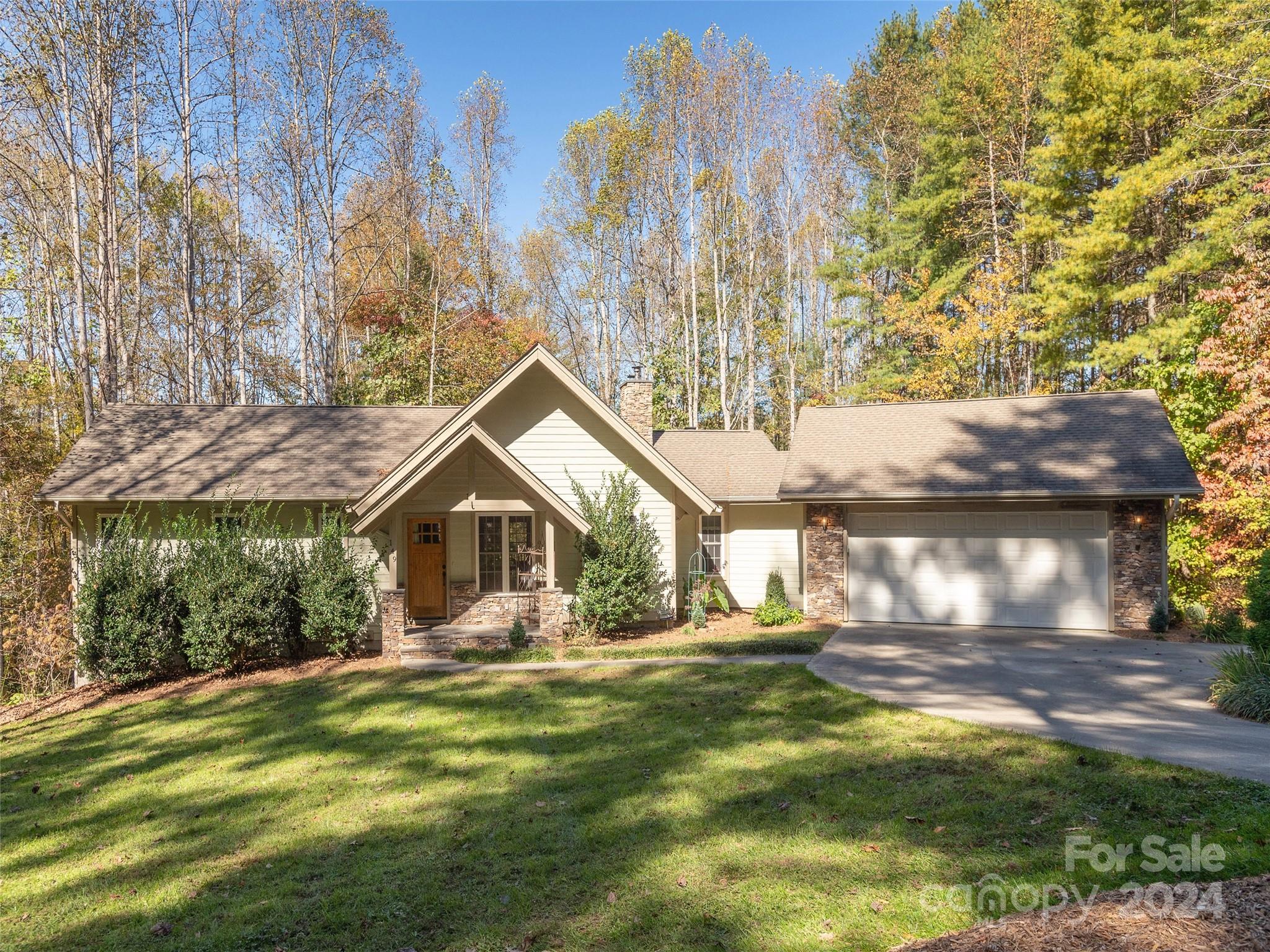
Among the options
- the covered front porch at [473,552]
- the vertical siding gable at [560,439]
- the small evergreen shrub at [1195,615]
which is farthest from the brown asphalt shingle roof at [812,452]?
the small evergreen shrub at [1195,615]

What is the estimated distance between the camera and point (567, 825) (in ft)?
18.4

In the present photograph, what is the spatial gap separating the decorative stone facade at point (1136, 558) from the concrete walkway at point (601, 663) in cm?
653

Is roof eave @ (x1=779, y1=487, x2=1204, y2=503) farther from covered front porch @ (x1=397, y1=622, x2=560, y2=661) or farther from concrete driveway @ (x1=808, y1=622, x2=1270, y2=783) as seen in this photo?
covered front porch @ (x1=397, y1=622, x2=560, y2=661)

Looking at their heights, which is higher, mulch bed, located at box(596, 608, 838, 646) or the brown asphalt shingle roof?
the brown asphalt shingle roof

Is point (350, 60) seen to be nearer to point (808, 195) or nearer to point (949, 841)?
point (808, 195)

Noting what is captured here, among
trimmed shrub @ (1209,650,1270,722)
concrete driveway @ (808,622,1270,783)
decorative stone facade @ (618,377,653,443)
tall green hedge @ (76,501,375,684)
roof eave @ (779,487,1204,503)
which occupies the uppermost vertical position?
decorative stone facade @ (618,377,653,443)

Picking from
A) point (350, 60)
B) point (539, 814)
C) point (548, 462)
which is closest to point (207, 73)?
point (350, 60)

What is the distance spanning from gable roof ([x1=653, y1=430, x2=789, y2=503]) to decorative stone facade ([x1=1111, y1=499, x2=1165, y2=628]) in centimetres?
654

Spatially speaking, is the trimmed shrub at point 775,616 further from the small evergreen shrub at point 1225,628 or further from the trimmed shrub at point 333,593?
Result: the trimmed shrub at point 333,593

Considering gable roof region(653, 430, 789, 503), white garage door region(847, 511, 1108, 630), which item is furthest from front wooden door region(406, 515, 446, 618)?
white garage door region(847, 511, 1108, 630)

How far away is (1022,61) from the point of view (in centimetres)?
2103

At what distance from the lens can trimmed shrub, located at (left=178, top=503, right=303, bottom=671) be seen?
37.3ft

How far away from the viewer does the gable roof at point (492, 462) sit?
12.0 meters

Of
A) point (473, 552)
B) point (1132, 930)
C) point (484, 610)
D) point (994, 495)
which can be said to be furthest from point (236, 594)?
point (994, 495)
